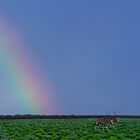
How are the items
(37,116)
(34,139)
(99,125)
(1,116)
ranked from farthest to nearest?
1. (37,116)
2. (1,116)
3. (99,125)
4. (34,139)

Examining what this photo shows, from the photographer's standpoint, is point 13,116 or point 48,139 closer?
point 48,139

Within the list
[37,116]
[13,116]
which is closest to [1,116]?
[13,116]

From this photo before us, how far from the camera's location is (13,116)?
83688 mm

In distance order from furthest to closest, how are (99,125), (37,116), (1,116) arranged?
(37,116)
(1,116)
(99,125)

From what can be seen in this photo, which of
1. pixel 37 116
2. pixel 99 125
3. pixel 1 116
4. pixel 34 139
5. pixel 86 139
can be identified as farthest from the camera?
pixel 37 116

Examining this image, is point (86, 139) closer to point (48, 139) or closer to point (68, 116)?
point (48, 139)

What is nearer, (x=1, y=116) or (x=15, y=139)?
(x=15, y=139)

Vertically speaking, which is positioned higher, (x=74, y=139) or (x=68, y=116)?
(x=68, y=116)

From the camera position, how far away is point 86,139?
28297 mm

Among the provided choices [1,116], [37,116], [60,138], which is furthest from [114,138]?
[37,116]

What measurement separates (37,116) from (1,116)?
8557 mm

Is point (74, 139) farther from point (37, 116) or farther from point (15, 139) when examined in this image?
point (37, 116)

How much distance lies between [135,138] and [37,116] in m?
59.9

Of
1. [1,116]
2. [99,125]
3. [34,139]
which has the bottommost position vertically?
[34,139]
